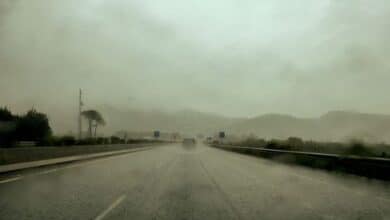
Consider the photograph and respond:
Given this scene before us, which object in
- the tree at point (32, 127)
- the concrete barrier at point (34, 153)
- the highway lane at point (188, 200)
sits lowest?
the highway lane at point (188, 200)

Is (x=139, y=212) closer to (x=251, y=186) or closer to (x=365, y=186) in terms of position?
(x=251, y=186)

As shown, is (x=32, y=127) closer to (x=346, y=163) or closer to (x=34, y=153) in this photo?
(x=34, y=153)

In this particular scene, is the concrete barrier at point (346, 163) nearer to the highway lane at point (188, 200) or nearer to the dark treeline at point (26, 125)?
the highway lane at point (188, 200)

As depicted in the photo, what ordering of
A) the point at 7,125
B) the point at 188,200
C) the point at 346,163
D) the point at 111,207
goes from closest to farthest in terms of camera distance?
1. the point at 111,207
2. the point at 188,200
3. the point at 346,163
4. the point at 7,125

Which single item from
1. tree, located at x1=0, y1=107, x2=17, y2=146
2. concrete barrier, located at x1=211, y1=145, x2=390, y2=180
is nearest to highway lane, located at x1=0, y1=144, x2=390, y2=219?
concrete barrier, located at x1=211, y1=145, x2=390, y2=180

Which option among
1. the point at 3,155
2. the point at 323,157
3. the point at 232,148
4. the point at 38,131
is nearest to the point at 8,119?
the point at 38,131

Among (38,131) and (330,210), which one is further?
(38,131)

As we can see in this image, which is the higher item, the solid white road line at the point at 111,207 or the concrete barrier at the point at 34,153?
the concrete barrier at the point at 34,153

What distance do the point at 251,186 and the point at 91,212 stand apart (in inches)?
277

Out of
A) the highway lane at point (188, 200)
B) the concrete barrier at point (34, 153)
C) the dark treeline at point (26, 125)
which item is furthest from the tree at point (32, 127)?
the highway lane at point (188, 200)

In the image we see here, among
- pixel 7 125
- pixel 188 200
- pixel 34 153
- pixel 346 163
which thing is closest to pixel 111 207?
pixel 188 200

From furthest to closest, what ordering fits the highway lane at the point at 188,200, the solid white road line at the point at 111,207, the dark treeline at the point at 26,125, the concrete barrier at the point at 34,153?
the dark treeline at the point at 26,125 → the concrete barrier at the point at 34,153 → the highway lane at the point at 188,200 → the solid white road line at the point at 111,207

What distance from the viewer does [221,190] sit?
13.6m

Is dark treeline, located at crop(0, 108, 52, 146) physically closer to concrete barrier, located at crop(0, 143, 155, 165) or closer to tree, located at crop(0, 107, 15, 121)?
tree, located at crop(0, 107, 15, 121)
